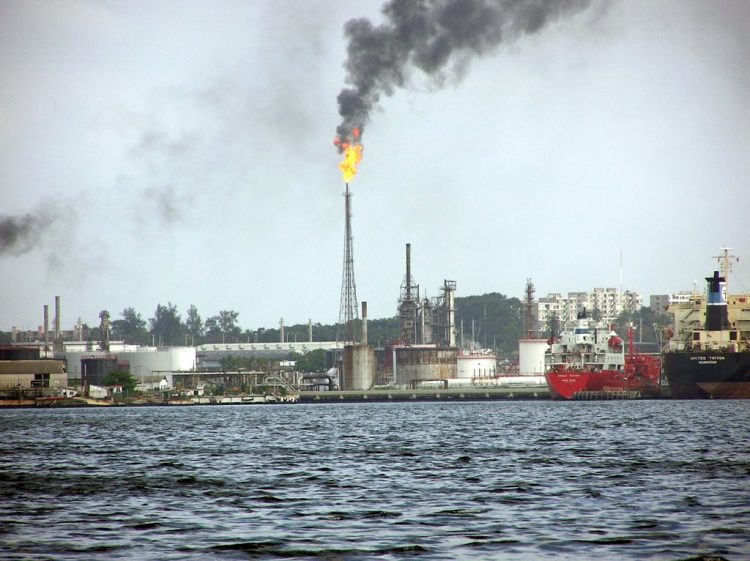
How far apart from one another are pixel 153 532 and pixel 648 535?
14432 millimetres

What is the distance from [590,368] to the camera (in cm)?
19250

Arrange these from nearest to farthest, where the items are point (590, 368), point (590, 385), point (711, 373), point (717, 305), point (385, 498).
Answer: point (385, 498) < point (711, 373) < point (717, 305) < point (590, 385) < point (590, 368)

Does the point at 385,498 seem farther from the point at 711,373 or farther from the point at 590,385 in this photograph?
the point at 590,385

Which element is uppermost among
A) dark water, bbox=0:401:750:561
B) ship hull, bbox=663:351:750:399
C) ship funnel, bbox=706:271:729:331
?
ship funnel, bbox=706:271:729:331

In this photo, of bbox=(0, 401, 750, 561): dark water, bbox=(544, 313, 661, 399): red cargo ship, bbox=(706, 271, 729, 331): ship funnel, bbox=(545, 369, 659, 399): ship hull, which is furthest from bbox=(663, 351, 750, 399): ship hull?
bbox=(0, 401, 750, 561): dark water

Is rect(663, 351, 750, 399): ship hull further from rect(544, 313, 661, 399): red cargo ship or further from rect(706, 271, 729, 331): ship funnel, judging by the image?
rect(544, 313, 661, 399): red cargo ship

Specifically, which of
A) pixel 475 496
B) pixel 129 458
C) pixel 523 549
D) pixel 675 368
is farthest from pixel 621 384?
pixel 523 549

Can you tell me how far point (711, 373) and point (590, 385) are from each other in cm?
2943

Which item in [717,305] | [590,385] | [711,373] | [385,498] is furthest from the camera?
[590,385]

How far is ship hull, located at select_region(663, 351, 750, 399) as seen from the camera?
16238cm

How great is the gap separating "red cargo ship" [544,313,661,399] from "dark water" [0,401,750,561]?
353ft

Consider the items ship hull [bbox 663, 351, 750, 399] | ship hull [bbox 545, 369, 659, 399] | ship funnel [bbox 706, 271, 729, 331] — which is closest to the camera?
ship hull [bbox 663, 351, 750, 399]

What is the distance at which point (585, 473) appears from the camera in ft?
168

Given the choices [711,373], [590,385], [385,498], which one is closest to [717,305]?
[711,373]
